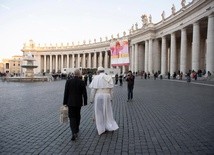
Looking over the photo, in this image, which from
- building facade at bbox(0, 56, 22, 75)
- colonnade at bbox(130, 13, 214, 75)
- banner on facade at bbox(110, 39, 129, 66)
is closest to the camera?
colonnade at bbox(130, 13, 214, 75)

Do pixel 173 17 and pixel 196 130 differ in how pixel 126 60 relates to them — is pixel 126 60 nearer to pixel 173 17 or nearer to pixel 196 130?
pixel 173 17

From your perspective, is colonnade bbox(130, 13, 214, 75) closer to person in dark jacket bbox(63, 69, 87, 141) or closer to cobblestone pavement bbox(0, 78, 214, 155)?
cobblestone pavement bbox(0, 78, 214, 155)

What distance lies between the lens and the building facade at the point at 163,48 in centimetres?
3591

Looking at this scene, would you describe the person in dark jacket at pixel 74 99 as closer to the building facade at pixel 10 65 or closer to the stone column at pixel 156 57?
the stone column at pixel 156 57

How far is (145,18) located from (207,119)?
56528 mm

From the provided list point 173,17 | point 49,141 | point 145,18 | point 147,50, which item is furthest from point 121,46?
point 49,141

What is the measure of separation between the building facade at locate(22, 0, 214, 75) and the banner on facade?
10.8 meters

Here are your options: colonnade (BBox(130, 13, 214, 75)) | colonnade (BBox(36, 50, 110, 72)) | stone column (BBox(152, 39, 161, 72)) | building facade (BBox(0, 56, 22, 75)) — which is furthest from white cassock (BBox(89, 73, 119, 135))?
building facade (BBox(0, 56, 22, 75))

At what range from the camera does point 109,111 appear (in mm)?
6898

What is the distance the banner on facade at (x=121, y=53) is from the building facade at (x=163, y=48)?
10750 millimetres

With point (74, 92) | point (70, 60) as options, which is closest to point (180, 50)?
point (74, 92)

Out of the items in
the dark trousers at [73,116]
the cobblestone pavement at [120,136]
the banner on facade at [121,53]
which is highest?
the banner on facade at [121,53]

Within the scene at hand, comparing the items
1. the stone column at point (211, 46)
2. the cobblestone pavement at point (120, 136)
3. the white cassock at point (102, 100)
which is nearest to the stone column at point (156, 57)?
the stone column at point (211, 46)

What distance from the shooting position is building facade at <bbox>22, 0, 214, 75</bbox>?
35.9m
